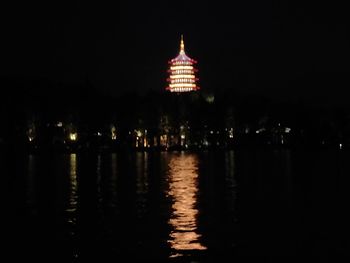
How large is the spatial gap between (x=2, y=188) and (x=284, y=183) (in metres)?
15.1

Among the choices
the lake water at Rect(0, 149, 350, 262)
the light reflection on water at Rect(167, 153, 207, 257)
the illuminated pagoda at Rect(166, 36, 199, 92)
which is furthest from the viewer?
the illuminated pagoda at Rect(166, 36, 199, 92)

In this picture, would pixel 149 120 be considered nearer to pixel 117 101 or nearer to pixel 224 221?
pixel 117 101

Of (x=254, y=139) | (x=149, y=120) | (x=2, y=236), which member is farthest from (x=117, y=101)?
(x=2, y=236)

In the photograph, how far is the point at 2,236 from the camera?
1839 cm

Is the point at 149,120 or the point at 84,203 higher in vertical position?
the point at 149,120

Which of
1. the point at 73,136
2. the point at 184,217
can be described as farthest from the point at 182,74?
the point at 184,217

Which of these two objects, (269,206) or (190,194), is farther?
(190,194)

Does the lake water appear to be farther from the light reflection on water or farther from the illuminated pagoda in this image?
the illuminated pagoda

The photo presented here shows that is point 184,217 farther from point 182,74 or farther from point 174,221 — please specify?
point 182,74

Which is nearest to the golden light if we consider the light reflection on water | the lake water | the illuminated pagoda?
the illuminated pagoda

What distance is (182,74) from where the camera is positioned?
16550cm

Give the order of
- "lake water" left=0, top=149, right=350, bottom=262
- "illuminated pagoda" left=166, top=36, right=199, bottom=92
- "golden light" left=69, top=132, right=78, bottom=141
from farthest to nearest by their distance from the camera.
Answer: "illuminated pagoda" left=166, top=36, right=199, bottom=92
"golden light" left=69, top=132, right=78, bottom=141
"lake water" left=0, top=149, right=350, bottom=262

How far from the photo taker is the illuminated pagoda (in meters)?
164

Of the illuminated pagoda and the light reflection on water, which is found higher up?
the illuminated pagoda
